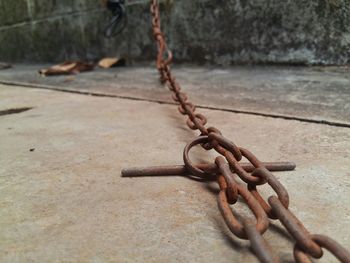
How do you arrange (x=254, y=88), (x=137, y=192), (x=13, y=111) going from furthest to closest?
(x=254, y=88), (x=13, y=111), (x=137, y=192)

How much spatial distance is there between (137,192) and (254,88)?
1405 mm

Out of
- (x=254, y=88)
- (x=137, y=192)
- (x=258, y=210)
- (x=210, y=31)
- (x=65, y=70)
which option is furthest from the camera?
(x=65, y=70)

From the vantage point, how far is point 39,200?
0.84 metres

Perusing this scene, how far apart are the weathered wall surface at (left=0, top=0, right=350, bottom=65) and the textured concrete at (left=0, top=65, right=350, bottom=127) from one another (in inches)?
5.5

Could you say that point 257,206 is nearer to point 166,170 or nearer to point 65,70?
point 166,170

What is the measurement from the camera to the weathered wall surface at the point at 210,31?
2.57 metres

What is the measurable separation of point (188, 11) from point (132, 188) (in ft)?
8.82

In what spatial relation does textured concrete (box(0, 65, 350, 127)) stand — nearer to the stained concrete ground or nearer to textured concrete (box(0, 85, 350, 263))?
the stained concrete ground

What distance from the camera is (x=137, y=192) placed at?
86 cm

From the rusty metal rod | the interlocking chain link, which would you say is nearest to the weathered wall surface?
the rusty metal rod

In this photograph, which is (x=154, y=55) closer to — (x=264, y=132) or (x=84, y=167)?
(x=264, y=132)

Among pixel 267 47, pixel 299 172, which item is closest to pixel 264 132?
pixel 299 172

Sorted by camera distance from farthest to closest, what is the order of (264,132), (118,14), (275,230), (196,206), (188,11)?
1. (118,14)
2. (188,11)
3. (264,132)
4. (196,206)
5. (275,230)

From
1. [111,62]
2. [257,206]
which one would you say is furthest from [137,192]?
[111,62]
